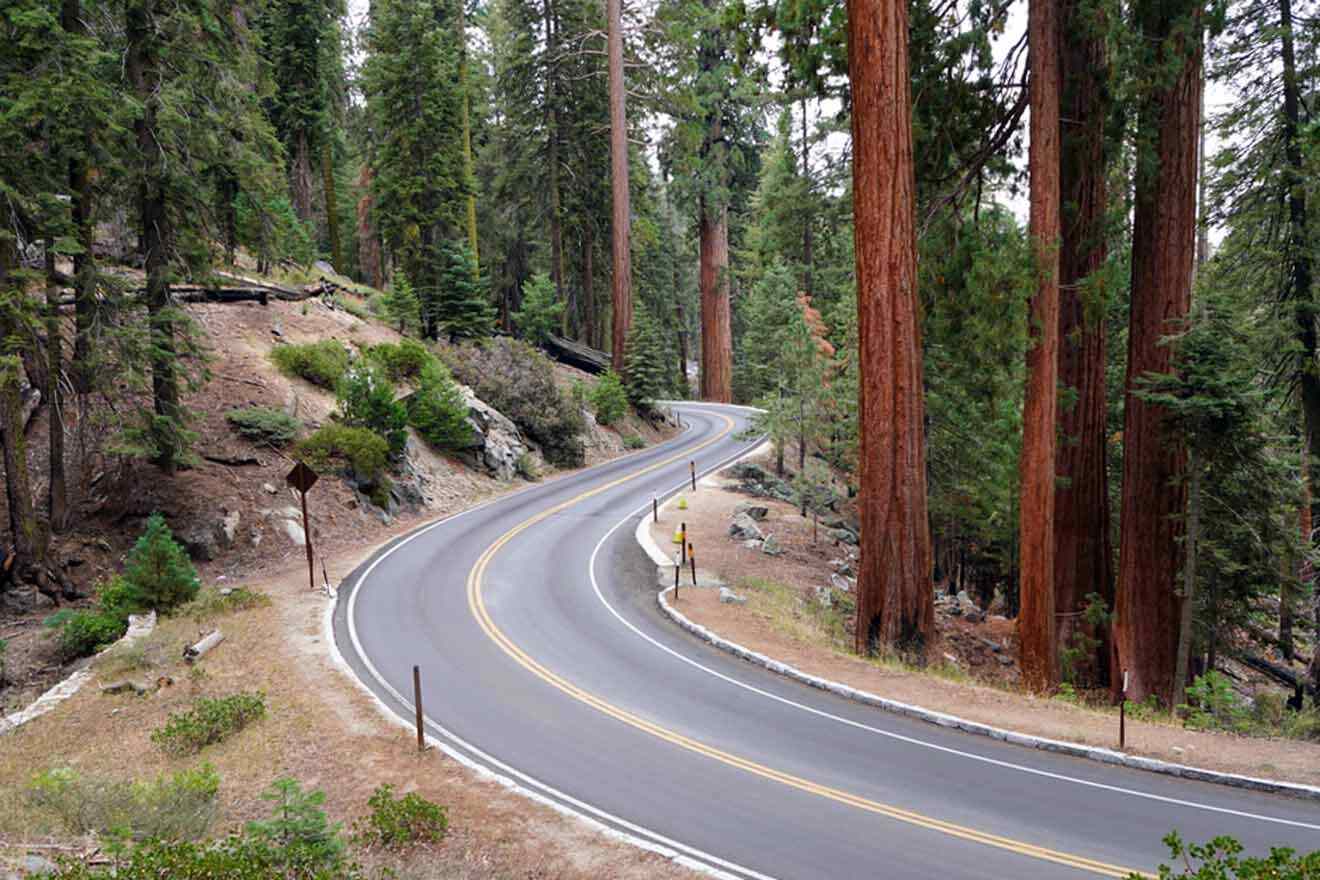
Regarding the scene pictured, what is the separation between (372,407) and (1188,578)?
21.7 metres

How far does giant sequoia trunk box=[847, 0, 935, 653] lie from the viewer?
1336cm

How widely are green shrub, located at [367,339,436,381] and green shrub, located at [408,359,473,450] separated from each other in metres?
1.28

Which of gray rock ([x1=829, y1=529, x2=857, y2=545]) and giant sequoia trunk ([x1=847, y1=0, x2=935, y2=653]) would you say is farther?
gray rock ([x1=829, y1=529, x2=857, y2=545])

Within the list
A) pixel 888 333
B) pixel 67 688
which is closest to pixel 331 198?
pixel 67 688

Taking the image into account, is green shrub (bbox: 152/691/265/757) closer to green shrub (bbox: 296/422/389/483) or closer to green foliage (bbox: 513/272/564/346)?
green shrub (bbox: 296/422/389/483)

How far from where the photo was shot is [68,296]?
922 inches

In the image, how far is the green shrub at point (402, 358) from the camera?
29844mm

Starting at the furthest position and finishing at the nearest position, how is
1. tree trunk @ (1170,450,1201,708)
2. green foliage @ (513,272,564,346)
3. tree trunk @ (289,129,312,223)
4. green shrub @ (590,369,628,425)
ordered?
green foliage @ (513,272,564,346), tree trunk @ (289,129,312,223), green shrub @ (590,369,628,425), tree trunk @ (1170,450,1201,708)

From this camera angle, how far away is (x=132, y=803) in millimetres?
7957

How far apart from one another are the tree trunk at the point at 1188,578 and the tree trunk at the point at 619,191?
28218 mm

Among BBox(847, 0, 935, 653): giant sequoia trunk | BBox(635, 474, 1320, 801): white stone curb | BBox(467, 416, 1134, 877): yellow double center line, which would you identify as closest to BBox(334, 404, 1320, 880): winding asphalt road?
BBox(467, 416, 1134, 877): yellow double center line

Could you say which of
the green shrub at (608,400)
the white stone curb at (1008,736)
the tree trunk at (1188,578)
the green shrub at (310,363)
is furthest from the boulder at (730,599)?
the green shrub at (608,400)

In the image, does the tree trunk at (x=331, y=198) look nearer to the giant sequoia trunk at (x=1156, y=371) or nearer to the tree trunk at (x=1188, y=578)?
the giant sequoia trunk at (x=1156, y=371)

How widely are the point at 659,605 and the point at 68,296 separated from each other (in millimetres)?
19674
